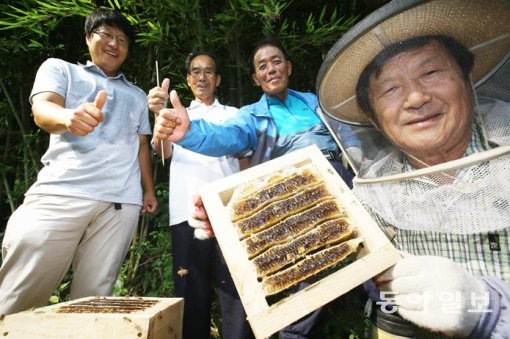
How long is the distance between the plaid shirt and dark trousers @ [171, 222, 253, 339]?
2.07m

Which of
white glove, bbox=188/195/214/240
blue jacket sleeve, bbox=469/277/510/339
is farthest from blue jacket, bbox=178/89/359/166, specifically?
blue jacket sleeve, bbox=469/277/510/339

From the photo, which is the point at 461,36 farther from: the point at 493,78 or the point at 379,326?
the point at 379,326

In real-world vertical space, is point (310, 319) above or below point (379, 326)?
below

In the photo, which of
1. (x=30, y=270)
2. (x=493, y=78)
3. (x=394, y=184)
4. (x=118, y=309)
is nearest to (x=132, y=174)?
(x=30, y=270)

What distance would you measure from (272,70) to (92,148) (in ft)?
7.48

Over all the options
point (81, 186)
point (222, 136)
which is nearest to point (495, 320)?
point (222, 136)

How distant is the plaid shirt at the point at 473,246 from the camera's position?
156 centimetres

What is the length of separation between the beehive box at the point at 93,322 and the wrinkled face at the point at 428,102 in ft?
7.01

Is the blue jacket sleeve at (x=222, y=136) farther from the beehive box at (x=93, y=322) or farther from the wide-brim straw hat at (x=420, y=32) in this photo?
the beehive box at (x=93, y=322)

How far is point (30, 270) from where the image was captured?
2.68 meters

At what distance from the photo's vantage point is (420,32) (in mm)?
1819

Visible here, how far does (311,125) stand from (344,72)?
3.49 feet

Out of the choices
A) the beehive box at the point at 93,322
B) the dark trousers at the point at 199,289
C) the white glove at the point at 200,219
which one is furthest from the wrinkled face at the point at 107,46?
the beehive box at the point at 93,322

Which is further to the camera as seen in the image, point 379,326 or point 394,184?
point 379,326
